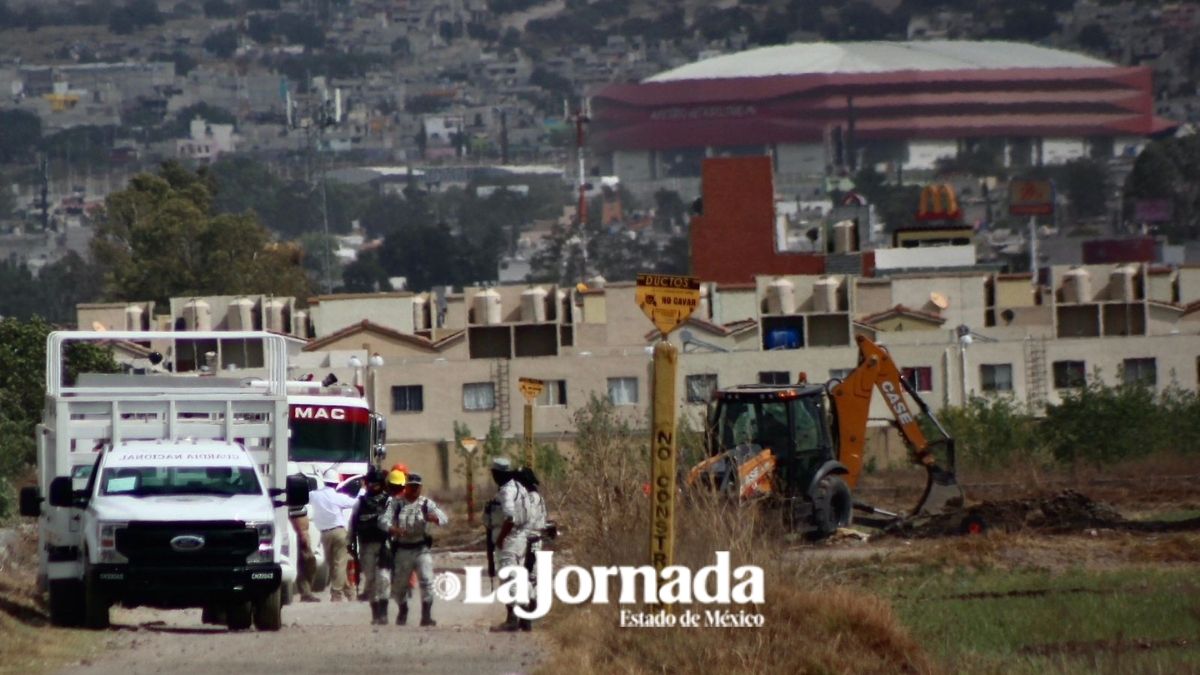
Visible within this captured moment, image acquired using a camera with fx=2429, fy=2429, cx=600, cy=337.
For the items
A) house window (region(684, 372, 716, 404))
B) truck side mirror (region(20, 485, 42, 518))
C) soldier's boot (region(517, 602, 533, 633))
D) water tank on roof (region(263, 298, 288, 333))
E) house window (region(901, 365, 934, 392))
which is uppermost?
truck side mirror (region(20, 485, 42, 518))

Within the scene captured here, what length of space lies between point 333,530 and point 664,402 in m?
8.28

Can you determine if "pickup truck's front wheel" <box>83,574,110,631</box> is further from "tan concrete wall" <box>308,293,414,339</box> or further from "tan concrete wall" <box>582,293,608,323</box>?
"tan concrete wall" <box>308,293,414,339</box>

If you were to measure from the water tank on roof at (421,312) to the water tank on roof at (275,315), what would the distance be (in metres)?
4.73

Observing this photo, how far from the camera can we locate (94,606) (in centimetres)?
2025

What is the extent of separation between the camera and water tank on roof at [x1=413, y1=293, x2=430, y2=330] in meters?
86.1

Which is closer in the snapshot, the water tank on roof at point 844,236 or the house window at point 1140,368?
the house window at point 1140,368

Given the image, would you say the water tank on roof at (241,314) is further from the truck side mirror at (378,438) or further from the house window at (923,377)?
the truck side mirror at (378,438)

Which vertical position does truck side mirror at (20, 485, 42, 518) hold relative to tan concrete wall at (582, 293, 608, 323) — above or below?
above

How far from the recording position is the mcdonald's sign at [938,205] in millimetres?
115919

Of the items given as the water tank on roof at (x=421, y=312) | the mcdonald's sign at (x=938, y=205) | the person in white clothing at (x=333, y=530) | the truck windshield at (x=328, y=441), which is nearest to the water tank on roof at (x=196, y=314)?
the water tank on roof at (x=421, y=312)

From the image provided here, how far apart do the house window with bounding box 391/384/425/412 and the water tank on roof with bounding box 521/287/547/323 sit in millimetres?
12390

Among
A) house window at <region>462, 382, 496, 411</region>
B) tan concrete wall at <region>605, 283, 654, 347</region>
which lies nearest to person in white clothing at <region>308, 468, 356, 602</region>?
house window at <region>462, 382, 496, 411</region>

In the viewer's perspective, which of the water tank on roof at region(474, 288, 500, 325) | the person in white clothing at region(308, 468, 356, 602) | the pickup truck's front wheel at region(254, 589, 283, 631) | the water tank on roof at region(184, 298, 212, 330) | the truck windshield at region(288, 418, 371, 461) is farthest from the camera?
the water tank on roof at region(184, 298, 212, 330)

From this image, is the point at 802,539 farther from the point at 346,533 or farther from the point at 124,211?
the point at 124,211
